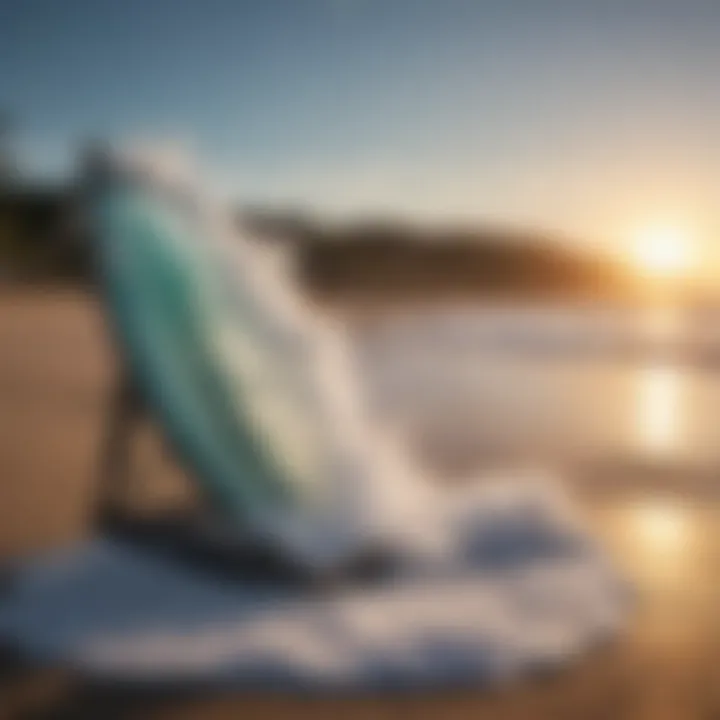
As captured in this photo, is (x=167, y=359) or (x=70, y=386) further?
(x=70, y=386)

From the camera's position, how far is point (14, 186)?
1126 mm

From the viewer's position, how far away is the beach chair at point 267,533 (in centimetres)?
87

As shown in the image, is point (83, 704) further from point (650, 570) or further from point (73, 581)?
point (650, 570)

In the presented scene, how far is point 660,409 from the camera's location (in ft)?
4.66

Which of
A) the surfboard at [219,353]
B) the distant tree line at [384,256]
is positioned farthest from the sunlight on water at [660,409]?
the surfboard at [219,353]

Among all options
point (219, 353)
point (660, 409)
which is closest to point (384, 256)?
point (219, 353)

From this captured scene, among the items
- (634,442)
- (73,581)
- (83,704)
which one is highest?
(634,442)

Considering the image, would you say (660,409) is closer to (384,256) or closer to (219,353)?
(384,256)

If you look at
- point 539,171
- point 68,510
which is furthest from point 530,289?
point 68,510

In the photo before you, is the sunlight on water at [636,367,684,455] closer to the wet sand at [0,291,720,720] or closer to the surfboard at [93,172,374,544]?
the wet sand at [0,291,720,720]

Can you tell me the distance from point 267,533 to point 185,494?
12 cm

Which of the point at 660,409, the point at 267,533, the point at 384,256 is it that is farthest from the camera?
the point at 660,409

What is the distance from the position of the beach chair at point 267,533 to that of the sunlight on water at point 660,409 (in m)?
0.31

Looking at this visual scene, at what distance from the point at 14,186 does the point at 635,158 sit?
67 cm
